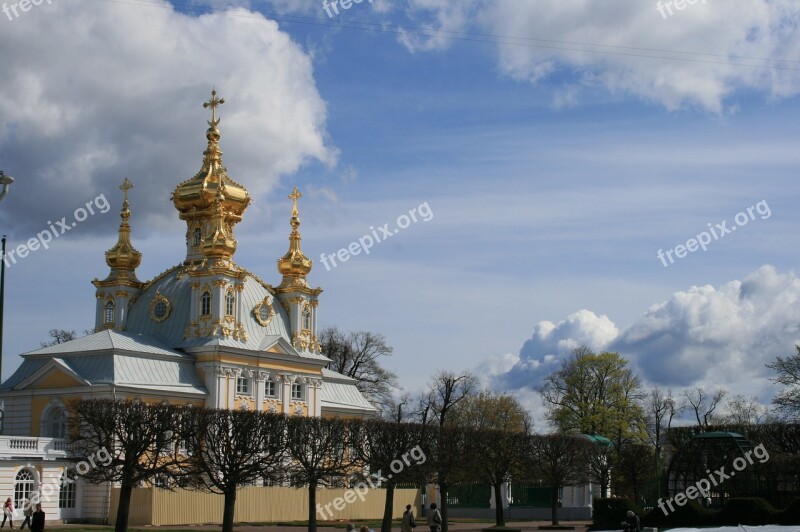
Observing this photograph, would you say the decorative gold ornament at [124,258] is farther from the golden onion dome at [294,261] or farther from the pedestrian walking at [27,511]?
the pedestrian walking at [27,511]

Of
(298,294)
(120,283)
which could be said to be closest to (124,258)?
(120,283)

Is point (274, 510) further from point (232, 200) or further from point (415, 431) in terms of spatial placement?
point (232, 200)

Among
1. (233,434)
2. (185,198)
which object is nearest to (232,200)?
(185,198)

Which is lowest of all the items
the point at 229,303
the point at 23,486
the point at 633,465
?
the point at 23,486

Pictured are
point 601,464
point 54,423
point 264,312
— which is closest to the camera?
point 54,423

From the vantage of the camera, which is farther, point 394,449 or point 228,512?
point 394,449

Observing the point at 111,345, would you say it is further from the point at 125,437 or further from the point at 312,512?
the point at 312,512

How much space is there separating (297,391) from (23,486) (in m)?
19.2

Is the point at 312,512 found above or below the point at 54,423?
below

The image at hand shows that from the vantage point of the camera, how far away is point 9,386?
54250 millimetres

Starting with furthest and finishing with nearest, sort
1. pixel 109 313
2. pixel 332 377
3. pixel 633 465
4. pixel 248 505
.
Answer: pixel 332 377, pixel 109 313, pixel 633 465, pixel 248 505

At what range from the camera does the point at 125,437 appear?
40781mm

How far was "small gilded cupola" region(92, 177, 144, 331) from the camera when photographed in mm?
62562

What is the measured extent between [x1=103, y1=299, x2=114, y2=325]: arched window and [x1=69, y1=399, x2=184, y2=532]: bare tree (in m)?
21.0
